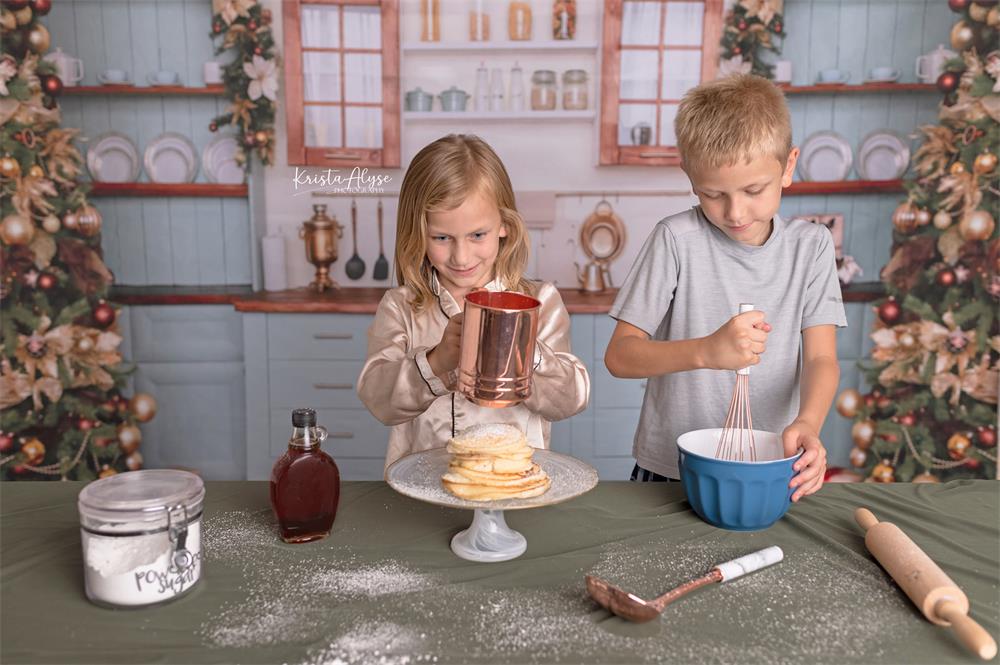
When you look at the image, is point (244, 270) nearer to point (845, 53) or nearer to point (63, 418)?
point (63, 418)

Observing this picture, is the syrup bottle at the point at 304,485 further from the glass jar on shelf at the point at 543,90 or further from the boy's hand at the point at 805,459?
the glass jar on shelf at the point at 543,90

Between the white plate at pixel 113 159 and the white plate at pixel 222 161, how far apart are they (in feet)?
0.85

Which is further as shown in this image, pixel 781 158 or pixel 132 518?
pixel 781 158

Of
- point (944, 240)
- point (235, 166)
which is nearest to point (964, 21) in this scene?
point (944, 240)

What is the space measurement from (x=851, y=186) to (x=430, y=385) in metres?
2.48

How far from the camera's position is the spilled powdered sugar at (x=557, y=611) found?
2.66 feet

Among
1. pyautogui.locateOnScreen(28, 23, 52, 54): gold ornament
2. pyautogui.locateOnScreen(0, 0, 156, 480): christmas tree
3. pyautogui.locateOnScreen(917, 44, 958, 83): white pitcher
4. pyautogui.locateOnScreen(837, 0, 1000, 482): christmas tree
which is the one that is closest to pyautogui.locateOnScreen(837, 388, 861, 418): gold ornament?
pyautogui.locateOnScreen(837, 0, 1000, 482): christmas tree

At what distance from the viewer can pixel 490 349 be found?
3.09ft

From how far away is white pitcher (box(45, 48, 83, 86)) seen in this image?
3074 mm

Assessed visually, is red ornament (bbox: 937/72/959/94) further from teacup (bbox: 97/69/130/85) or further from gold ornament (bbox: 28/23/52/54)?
gold ornament (bbox: 28/23/52/54)

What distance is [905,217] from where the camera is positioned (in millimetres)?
Result: 2955

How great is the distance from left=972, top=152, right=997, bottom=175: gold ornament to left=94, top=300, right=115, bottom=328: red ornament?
302 centimetres

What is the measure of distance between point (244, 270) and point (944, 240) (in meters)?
2.58

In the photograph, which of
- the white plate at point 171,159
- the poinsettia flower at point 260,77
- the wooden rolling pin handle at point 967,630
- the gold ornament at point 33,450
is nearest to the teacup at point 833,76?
the poinsettia flower at point 260,77
